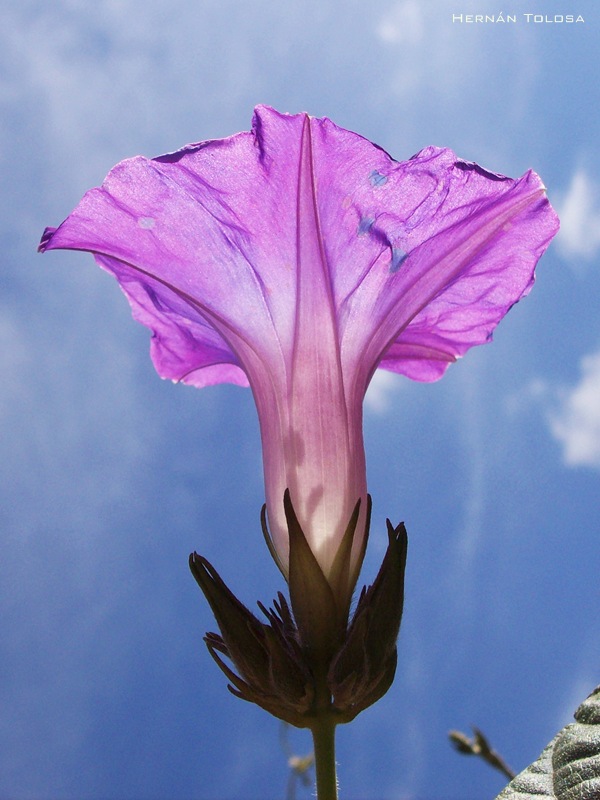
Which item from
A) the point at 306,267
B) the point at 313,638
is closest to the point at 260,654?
the point at 313,638

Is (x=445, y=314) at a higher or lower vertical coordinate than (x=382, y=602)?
higher

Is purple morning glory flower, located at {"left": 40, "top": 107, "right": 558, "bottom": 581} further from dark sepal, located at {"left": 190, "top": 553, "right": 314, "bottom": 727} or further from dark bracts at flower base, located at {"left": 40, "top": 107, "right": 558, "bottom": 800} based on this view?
dark sepal, located at {"left": 190, "top": 553, "right": 314, "bottom": 727}

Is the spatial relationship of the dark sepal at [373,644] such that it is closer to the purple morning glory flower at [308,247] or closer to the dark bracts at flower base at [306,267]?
the dark bracts at flower base at [306,267]

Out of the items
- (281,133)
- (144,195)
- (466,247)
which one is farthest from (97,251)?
(466,247)

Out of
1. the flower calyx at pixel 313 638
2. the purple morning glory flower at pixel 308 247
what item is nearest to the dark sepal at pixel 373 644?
the flower calyx at pixel 313 638

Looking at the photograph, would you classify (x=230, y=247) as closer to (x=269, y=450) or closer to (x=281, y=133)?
(x=281, y=133)

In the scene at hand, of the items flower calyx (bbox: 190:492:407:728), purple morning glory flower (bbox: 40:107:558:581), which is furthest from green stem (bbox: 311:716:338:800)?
purple morning glory flower (bbox: 40:107:558:581)
